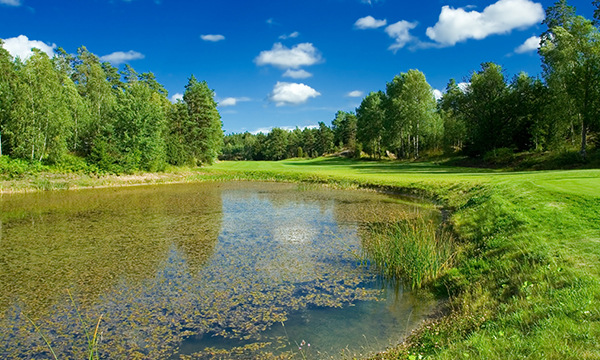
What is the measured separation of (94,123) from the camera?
139 feet

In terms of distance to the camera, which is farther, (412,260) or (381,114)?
(381,114)

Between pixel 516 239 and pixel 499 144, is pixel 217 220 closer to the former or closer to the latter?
pixel 516 239

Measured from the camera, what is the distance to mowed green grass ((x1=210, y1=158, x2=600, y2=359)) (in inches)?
157

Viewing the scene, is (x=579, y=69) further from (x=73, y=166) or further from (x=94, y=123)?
(x=94, y=123)

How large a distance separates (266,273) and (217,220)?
7.51 meters

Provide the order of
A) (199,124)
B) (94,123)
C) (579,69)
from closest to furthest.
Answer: (579,69) → (94,123) → (199,124)

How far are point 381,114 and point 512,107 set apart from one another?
23.0 metres

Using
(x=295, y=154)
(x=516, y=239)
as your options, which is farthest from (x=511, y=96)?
(x=295, y=154)

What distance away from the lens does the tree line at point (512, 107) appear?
2781 cm

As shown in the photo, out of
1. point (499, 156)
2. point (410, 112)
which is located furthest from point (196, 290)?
point (410, 112)

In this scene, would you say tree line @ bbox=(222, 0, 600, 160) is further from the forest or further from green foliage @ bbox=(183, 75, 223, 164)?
green foliage @ bbox=(183, 75, 223, 164)

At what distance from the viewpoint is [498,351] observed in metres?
3.92

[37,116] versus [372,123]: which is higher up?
[372,123]

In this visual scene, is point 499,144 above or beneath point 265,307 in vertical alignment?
above
